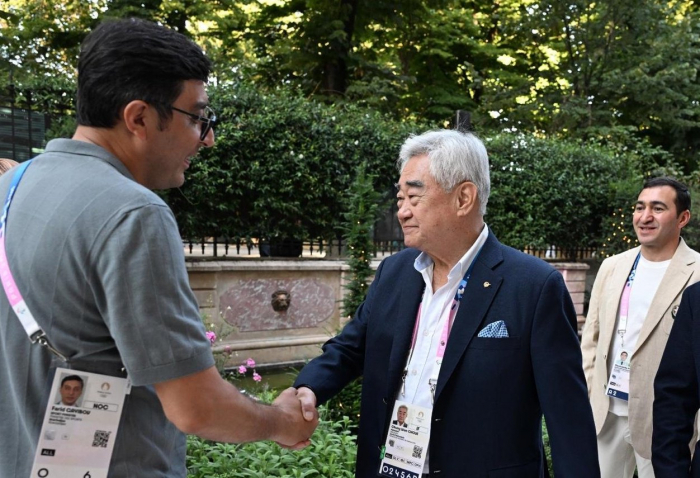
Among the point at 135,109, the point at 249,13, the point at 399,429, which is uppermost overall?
the point at 249,13

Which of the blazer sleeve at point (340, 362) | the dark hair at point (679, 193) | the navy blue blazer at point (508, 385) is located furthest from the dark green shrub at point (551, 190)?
the navy blue blazer at point (508, 385)

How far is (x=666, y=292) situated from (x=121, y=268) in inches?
166

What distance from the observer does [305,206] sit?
10.5 meters

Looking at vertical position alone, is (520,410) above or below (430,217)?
below

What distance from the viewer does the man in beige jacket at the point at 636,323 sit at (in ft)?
15.0

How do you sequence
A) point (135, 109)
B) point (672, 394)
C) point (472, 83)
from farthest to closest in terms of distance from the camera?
point (472, 83)
point (672, 394)
point (135, 109)

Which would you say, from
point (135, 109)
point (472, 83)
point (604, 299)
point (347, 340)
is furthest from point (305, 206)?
point (472, 83)

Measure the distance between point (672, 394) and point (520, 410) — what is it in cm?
83

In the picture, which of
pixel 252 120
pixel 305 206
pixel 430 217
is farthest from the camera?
pixel 305 206

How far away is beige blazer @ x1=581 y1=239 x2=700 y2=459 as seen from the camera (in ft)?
14.8

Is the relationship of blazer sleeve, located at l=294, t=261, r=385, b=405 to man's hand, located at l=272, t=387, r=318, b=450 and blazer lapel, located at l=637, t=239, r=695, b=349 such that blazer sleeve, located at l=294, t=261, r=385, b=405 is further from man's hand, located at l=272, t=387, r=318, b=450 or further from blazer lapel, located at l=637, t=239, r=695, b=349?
blazer lapel, located at l=637, t=239, r=695, b=349

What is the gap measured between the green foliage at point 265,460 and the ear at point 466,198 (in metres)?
2.09

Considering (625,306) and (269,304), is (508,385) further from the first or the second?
(269,304)

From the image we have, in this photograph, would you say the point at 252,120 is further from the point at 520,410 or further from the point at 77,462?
the point at 77,462
